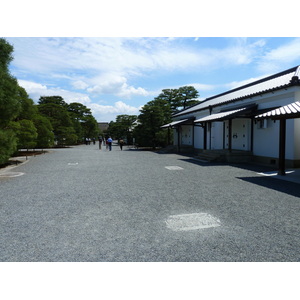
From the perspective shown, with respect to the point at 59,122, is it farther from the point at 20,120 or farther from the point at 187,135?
the point at 187,135

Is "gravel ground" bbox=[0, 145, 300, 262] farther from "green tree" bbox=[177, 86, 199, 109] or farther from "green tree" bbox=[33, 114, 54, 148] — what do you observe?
"green tree" bbox=[177, 86, 199, 109]

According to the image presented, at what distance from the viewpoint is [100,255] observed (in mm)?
3059

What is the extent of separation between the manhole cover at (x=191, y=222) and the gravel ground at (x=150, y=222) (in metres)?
0.01

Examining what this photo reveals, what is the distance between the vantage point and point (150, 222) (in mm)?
4227

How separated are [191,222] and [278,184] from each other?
4625 mm

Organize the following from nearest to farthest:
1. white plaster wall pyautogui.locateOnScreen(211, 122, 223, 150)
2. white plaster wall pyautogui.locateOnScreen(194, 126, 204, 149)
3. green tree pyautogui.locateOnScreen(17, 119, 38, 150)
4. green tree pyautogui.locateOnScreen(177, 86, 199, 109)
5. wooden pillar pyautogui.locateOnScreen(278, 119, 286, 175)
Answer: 1. wooden pillar pyautogui.locateOnScreen(278, 119, 286, 175)
2. green tree pyautogui.locateOnScreen(17, 119, 38, 150)
3. white plaster wall pyautogui.locateOnScreen(211, 122, 223, 150)
4. white plaster wall pyautogui.locateOnScreen(194, 126, 204, 149)
5. green tree pyautogui.locateOnScreen(177, 86, 199, 109)

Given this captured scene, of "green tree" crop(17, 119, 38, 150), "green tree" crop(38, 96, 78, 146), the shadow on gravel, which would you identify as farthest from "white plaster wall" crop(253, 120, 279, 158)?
"green tree" crop(38, 96, 78, 146)

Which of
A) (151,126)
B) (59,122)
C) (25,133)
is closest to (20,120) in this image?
(25,133)

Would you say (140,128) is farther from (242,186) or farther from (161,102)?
(242,186)

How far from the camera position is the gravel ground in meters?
3.10

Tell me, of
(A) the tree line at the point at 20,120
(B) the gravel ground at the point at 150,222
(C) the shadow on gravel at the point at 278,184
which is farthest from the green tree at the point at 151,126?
(B) the gravel ground at the point at 150,222

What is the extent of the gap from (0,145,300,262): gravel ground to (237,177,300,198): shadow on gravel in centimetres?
3

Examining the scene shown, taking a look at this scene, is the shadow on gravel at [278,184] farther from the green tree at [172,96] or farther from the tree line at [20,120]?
the green tree at [172,96]

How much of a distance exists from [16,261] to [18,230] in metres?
1.08
